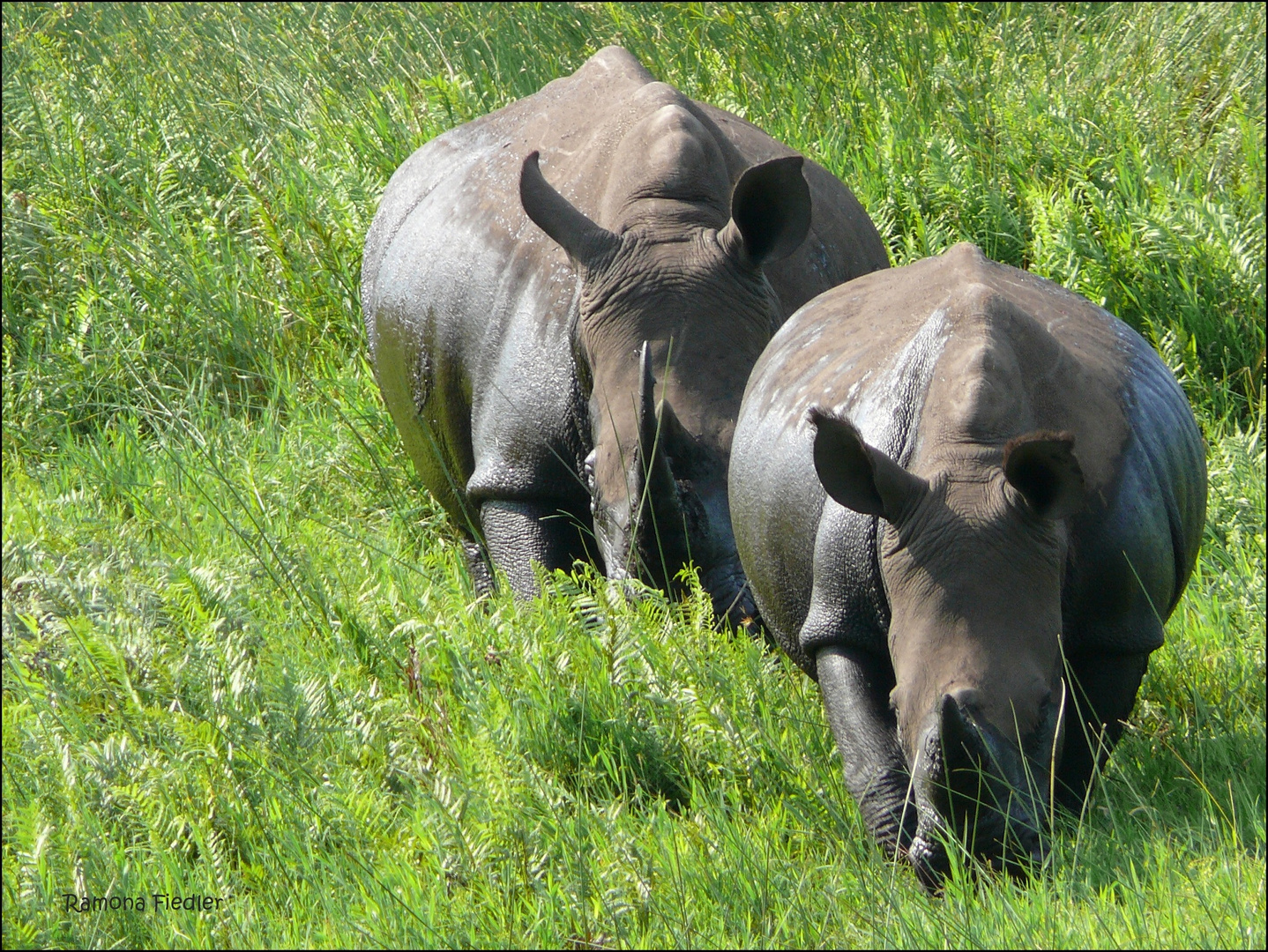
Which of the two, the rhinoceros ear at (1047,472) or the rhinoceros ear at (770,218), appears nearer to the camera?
the rhinoceros ear at (1047,472)

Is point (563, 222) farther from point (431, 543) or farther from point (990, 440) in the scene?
point (990, 440)

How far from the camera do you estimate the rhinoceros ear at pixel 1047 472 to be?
3373 millimetres

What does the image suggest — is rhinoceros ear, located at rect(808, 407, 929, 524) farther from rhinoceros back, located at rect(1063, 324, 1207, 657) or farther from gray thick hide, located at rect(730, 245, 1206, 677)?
rhinoceros back, located at rect(1063, 324, 1207, 657)

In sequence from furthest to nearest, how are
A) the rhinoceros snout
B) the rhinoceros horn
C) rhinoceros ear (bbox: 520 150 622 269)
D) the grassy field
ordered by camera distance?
rhinoceros ear (bbox: 520 150 622 269), the rhinoceros horn, the grassy field, the rhinoceros snout

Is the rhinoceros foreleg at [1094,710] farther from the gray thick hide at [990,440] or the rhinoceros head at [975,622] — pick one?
the rhinoceros head at [975,622]

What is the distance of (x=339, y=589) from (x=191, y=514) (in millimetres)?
1147

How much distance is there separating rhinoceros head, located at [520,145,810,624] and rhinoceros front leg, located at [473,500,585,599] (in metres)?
0.36

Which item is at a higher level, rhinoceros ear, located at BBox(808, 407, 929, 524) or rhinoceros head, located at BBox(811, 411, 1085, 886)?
rhinoceros ear, located at BBox(808, 407, 929, 524)

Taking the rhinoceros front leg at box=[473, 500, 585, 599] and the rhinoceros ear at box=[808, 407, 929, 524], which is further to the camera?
the rhinoceros front leg at box=[473, 500, 585, 599]

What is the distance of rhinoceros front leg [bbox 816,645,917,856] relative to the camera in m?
3.84

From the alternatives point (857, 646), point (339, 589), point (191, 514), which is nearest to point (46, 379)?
point (191, 514)

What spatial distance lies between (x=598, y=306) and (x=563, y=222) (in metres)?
0.33

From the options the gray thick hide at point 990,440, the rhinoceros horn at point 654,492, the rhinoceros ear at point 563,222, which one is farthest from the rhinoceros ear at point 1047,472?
the rhinoceros ear at point 563,222

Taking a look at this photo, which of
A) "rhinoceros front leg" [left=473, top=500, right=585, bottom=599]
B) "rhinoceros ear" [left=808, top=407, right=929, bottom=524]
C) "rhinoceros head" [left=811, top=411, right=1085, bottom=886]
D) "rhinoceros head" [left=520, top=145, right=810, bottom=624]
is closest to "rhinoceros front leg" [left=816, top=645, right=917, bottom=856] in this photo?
"rhinoceros head" [left=811, top=411, right=1085, bottom=886]
